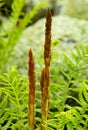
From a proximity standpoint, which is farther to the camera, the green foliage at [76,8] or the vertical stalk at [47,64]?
the green foliage at [76,8]

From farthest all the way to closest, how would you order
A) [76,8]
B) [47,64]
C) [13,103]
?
[76,8], [13,103], [47,64]

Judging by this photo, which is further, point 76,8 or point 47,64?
point 76,8

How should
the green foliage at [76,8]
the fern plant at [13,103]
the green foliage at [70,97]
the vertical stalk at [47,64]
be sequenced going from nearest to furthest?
1. the vertical stalk at [47,64]
2. the green foliage at [70,97]
3. the fern plant at [13,103]
4. the green foliage at [76,8]

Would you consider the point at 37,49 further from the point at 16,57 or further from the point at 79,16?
the point at 79,16

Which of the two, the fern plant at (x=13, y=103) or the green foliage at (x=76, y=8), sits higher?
the green foliage at (x=76, y=8)

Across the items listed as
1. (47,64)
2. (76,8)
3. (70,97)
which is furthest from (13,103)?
(76,8)

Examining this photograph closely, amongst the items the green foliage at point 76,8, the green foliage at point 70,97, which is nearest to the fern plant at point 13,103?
the green foliage at point 70,97

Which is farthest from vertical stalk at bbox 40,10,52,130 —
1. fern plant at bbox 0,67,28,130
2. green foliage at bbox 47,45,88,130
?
fern plant at bbox 0,67,28,130

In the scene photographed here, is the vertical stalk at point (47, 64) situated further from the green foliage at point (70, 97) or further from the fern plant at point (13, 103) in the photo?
the fern plant at point (13, 103)

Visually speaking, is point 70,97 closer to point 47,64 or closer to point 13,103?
point 13,103

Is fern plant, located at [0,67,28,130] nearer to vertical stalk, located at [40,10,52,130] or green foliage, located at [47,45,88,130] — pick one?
green foliage, located at [47,45,88,130]

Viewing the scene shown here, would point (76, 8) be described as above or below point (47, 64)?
above
